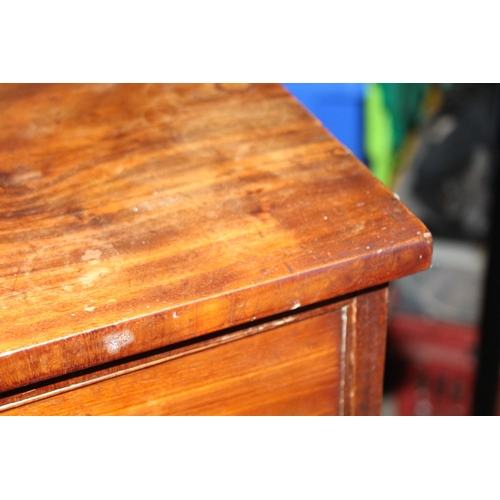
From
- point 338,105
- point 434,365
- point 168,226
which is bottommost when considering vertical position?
point 434,365

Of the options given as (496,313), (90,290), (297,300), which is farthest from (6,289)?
(496,313)

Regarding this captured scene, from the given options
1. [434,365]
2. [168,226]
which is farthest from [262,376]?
[434,365]

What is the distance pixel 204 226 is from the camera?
50 cm

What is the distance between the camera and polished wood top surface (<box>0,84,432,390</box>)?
43 cm

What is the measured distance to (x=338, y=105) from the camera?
168 centimetres

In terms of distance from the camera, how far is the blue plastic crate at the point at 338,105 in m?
1.66

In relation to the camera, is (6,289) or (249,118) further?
(249,118)

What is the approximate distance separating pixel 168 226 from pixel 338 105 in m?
1.24

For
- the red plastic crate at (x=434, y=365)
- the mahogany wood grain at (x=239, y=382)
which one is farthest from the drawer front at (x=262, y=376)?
the red plastic crate at (x=434, y=365)

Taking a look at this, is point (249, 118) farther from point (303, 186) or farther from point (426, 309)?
point (426, 309)

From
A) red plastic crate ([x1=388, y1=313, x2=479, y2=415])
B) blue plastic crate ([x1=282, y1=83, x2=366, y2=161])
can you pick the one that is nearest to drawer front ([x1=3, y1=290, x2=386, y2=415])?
red plastic crate ([x1=388, y1=313, x2=479, y2=415])

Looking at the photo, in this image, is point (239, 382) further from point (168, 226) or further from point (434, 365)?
point (434, 365)
